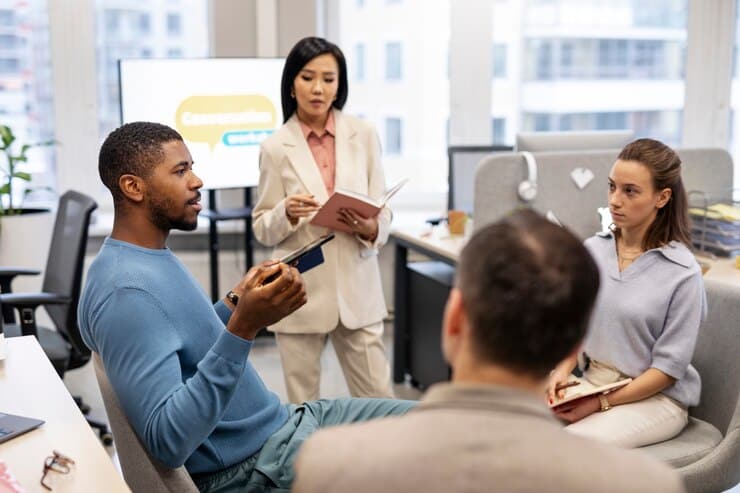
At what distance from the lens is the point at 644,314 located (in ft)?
6.74

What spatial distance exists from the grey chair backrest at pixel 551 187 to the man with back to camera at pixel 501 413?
217 cm

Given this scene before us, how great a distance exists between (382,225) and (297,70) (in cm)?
53

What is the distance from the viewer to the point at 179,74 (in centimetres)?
414

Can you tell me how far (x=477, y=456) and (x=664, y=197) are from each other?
1459 millimetres

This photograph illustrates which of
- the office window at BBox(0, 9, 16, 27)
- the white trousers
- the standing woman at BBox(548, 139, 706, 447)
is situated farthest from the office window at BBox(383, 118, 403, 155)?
the white trousers

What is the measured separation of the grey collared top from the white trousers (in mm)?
35

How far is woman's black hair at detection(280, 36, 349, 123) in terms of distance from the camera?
2715 millimetres

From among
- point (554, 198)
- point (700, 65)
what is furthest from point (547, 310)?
point (700, 65)

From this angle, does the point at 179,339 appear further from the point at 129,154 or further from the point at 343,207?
the point at 343,207

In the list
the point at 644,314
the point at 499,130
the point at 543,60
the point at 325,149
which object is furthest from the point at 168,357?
A: the point at 543,60

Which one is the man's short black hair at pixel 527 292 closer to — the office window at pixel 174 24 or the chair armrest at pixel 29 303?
the chair armrest at pixel 29 303

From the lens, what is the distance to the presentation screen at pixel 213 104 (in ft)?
13.4

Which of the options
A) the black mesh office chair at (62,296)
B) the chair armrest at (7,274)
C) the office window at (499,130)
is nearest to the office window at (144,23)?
the black mesh office chair at (62,296)

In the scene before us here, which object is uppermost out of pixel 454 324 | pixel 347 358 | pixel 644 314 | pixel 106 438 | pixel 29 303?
pixel 454 324
